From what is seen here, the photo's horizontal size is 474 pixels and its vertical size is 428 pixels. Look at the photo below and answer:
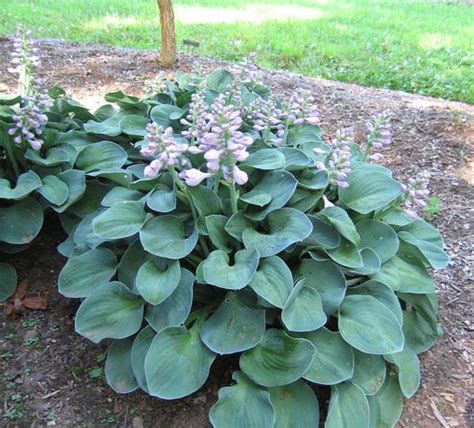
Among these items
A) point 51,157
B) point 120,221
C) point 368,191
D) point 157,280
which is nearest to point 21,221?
point 51,157

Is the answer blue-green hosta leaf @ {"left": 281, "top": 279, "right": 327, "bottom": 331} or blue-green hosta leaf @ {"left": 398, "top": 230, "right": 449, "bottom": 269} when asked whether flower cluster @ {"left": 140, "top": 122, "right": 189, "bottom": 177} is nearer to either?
blue-green hosta leaf @ {"left": 281, "top": 279, "right": 327, "bottom": 331}

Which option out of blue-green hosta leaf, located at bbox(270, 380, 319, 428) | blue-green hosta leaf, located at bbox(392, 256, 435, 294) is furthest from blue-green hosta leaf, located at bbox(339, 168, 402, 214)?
blue-green hosta leaf, located at bbox(270, 380, 319, 428)

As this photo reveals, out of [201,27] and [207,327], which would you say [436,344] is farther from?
[201,27]

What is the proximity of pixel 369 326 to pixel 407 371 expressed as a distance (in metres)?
0.36

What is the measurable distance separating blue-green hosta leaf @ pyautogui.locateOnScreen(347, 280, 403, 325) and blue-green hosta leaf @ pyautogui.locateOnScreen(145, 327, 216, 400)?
84 centimetres

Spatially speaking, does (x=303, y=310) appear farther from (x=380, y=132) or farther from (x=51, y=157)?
(x=51, y=157)

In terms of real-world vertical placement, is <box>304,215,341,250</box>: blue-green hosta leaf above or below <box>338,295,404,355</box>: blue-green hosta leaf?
above

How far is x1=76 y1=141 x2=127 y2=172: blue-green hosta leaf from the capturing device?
10.9 ft

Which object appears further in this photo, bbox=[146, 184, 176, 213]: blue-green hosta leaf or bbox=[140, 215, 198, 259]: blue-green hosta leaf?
bbox=[146, 184, 176, 213]: blue-green hosta leaf

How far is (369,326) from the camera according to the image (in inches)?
101

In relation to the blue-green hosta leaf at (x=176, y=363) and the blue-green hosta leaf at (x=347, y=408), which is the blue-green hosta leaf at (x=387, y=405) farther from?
the blue-green hosta leaf at (x=176, y=363)

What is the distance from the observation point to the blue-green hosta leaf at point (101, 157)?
3320 millimetres

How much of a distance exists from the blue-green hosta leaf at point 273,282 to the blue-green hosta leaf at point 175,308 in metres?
0.32

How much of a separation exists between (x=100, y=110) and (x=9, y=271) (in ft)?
4.77
